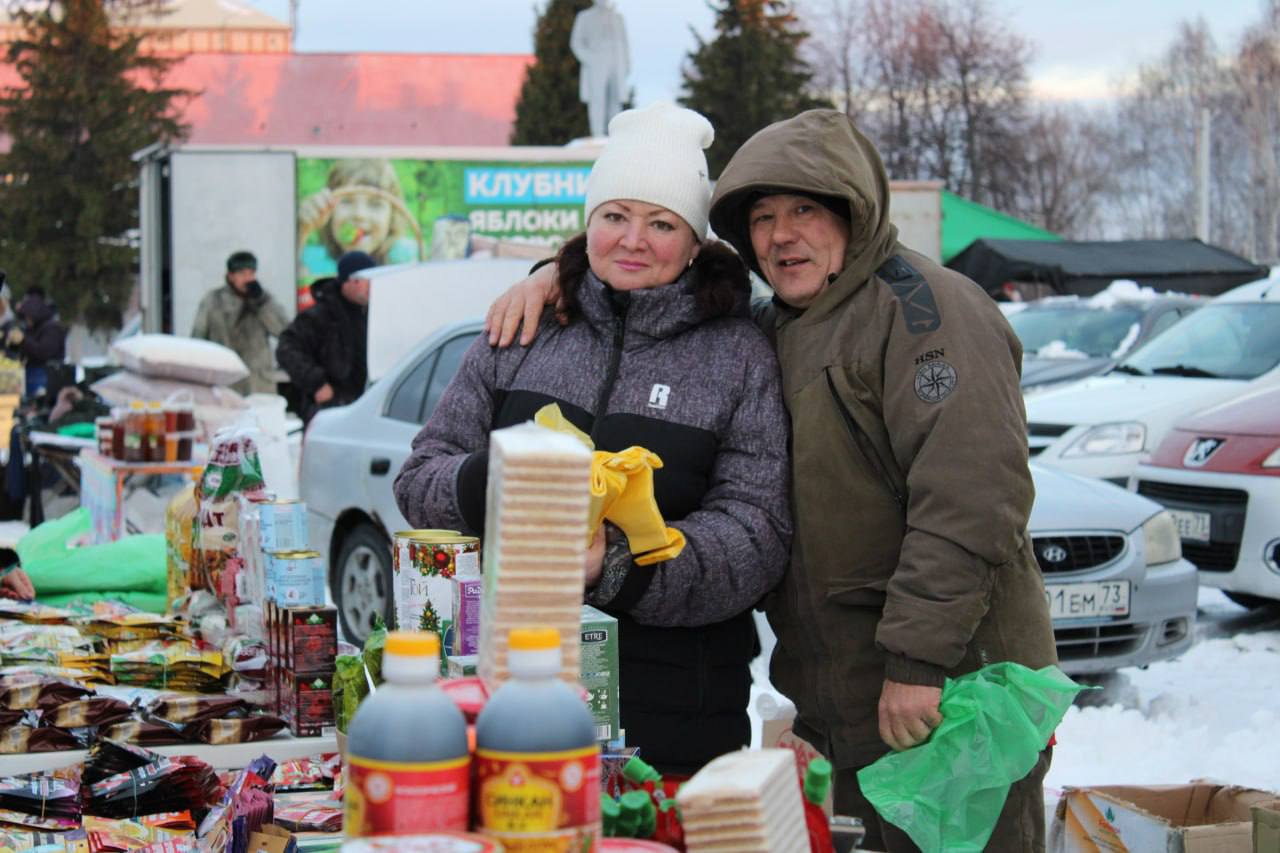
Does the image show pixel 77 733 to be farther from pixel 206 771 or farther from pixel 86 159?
pixel 86 159

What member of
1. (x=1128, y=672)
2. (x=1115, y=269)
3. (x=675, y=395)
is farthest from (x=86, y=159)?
(x=675, y=395)

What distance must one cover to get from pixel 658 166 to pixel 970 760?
4.02ft

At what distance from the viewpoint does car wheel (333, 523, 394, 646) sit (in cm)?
709

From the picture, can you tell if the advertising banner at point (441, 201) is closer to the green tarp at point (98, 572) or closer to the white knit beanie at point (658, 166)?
the green tarp at point (98, 572)

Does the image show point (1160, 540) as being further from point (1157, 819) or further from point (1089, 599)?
point (1157, 819)

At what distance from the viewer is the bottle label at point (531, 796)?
1.46 m

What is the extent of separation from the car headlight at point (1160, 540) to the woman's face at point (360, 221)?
1028 cm

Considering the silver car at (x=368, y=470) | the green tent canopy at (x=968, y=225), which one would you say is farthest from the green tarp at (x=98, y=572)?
the green tent canopy at (x=968, y=225)

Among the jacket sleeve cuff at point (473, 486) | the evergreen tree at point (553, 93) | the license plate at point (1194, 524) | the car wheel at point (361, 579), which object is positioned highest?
the evergreen tree at point (553, 93)

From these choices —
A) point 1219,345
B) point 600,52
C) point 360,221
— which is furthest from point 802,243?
point 600,52

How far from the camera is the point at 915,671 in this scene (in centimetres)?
254

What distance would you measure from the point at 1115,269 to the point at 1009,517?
77.6 feet

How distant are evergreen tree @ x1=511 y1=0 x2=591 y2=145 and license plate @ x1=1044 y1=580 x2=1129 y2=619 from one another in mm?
31920

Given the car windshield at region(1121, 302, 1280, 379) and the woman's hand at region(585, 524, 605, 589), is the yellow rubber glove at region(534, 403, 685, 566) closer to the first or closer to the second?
the woman's hand at region(585, 524, 605, 589)
